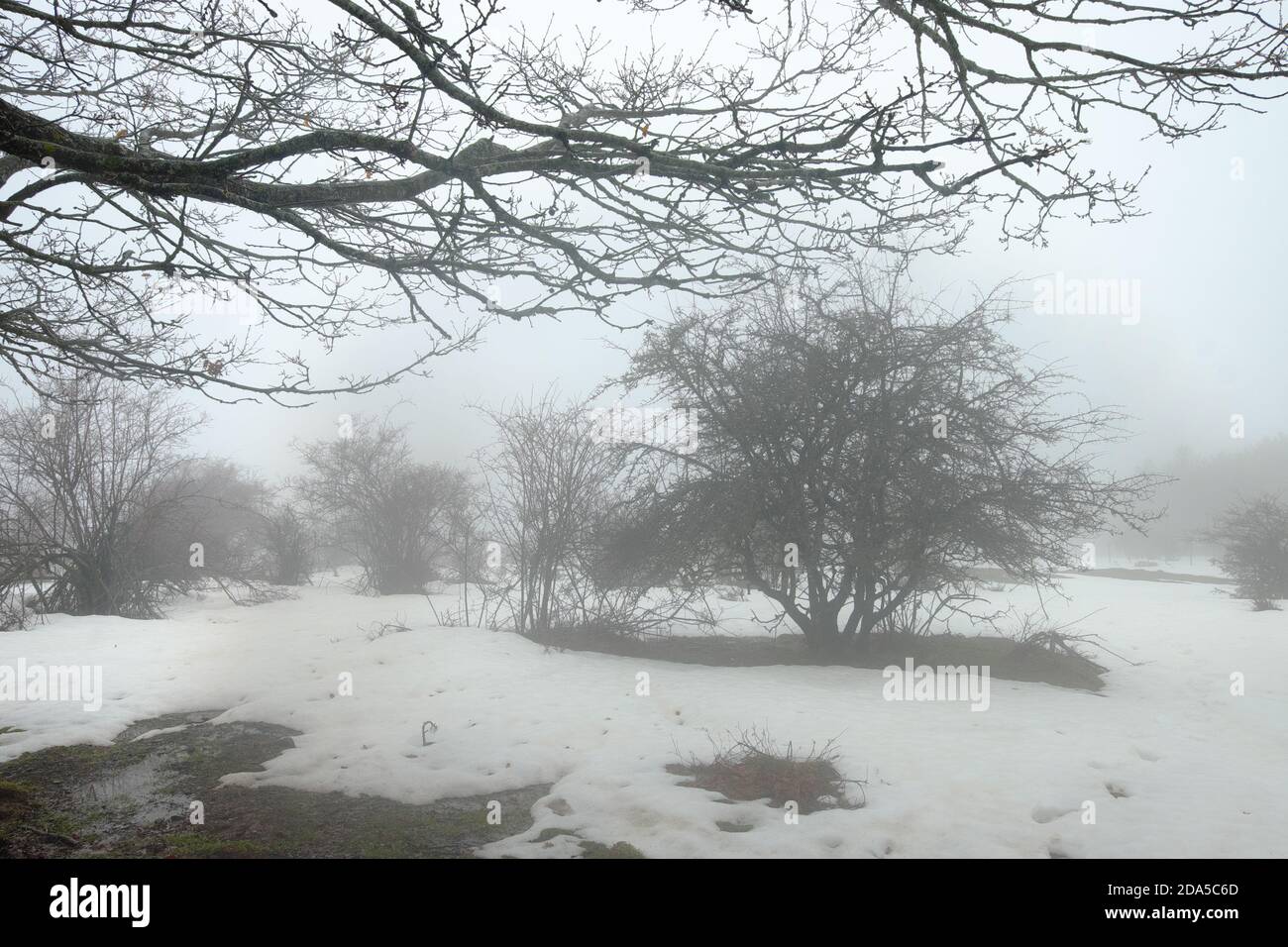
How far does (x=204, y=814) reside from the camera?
495 centimetres

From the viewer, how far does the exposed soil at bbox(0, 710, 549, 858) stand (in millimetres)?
4406

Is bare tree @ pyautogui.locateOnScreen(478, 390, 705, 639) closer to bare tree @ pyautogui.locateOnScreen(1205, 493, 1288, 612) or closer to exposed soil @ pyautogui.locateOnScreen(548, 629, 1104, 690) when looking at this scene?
exposed soil @ pyautogui.locateOnScreen(548, 629, 1104, 690)

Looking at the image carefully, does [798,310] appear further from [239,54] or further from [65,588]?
[65,588]

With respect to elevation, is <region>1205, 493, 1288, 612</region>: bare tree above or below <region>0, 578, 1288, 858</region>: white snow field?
above

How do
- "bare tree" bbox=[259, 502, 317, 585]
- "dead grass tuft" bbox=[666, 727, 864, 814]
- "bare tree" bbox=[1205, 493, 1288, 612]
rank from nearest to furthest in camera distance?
"dead grass tuft" bbox=[666, 727, 864, 814] → "bare tree" bbox=[1205, 493, 1288, 612] → "bare tree" bbox=[259, 502, 317, 585]

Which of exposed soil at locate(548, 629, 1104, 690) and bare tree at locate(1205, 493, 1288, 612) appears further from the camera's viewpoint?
bare tree at locate(1205, 493, 1288, 612)

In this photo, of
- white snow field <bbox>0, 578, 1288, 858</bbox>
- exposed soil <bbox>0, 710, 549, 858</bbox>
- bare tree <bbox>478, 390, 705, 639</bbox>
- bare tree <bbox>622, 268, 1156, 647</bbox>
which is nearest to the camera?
exposed soil <bbox>0, 710, 549, 858</bbox>

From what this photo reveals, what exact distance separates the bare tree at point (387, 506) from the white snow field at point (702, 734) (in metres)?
9.76

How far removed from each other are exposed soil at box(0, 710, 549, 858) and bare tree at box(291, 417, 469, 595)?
1567 cm

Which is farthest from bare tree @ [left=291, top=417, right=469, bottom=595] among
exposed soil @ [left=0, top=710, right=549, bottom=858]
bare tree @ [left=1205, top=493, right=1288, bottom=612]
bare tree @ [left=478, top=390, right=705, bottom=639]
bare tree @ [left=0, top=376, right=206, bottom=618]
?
bare tree @ [left=1205, top=493, right=1288, bottom=612]

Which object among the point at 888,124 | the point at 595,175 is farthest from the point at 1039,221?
the point at 595,175

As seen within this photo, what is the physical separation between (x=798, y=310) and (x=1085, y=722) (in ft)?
21.4

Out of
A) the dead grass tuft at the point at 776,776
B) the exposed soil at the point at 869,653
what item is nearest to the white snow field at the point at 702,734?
the dead grass tuft at the point at 776,776

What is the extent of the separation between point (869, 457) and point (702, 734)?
474 cm
